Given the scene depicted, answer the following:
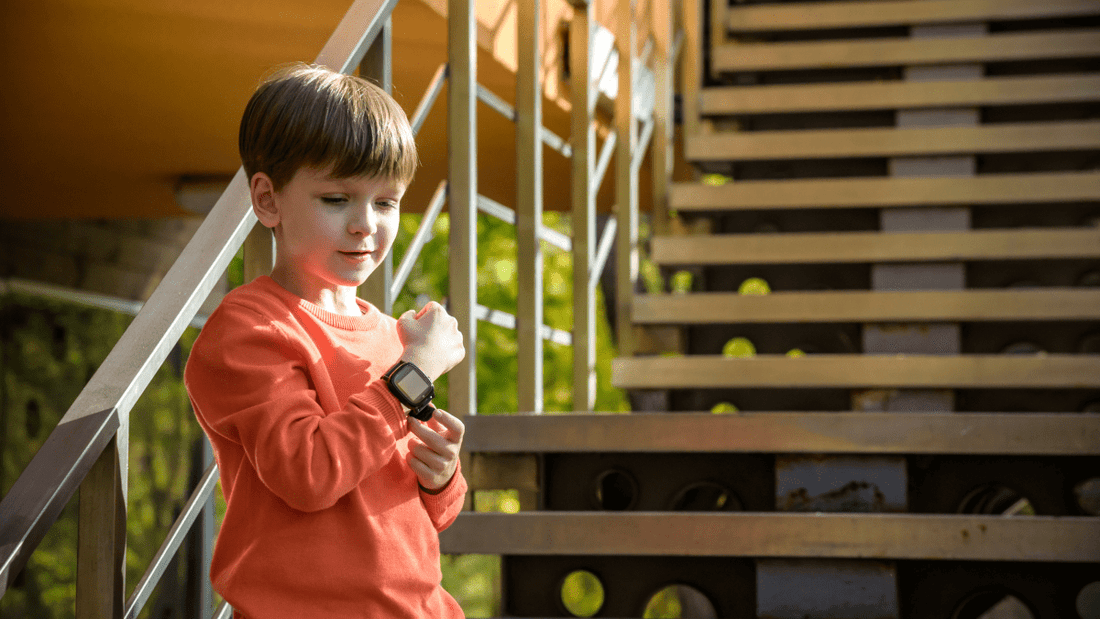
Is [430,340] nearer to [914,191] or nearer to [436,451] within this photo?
[436,451]

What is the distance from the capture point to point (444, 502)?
42.5 inches

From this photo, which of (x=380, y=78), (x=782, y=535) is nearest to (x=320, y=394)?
(x=380, y=78)

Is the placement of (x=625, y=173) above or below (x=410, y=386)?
above

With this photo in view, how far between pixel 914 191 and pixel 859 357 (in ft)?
2.49

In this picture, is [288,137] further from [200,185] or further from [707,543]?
[200,185]

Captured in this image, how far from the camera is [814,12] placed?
3.99 meters

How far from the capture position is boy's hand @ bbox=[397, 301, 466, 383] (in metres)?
1.02

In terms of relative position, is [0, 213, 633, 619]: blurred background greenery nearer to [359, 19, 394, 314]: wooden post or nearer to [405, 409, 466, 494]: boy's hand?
[359, 19, 394, 314]: wooden post

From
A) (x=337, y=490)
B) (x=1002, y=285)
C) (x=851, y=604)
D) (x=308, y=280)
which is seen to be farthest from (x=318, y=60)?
(x=1002, y=285)

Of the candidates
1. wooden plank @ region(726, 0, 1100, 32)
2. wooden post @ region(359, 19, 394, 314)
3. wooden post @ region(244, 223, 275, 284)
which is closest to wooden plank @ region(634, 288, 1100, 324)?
wooden post @ region(359, 19, 394, 314)

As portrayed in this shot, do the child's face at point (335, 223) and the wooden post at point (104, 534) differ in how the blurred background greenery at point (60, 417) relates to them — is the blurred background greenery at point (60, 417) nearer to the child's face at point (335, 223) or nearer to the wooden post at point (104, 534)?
the wooden post at point (104, 534)

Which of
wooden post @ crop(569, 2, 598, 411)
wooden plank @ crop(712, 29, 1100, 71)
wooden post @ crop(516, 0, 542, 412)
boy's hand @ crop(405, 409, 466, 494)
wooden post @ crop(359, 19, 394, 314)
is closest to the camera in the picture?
boy's hand @ crop(405, 409, 466, 494)

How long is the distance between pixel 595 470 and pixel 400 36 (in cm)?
122

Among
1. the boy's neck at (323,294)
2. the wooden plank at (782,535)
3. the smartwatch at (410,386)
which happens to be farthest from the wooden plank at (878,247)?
the smartwatch at (410,386)
